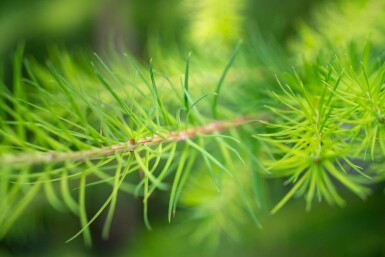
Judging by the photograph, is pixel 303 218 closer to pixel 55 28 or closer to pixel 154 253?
pixel 154 253

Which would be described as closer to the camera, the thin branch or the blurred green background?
the thin branch

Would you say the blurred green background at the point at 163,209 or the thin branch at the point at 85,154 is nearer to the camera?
the thin branch at the point at 85,154

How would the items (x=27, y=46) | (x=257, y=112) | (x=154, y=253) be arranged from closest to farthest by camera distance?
1. (x=257, y=112)
2. (x=154, y=253)
3. (x=27, y=46)

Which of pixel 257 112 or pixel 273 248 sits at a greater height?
pixel 257 112

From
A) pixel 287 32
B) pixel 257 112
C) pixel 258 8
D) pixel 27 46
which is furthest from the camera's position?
pixel 27 46

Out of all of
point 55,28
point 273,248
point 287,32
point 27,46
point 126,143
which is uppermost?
point 27,46

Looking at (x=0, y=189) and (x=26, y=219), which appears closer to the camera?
(x=0, y=189)

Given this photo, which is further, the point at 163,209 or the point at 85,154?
the point at 163,209

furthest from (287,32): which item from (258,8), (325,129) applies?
(325,129)
